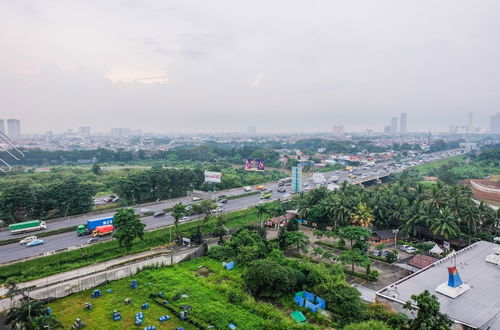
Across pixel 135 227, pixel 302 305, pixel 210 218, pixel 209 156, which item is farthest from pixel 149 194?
pixel 209 156

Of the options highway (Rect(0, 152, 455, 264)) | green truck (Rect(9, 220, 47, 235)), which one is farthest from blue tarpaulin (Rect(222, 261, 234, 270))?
green truck (Rect(9, 220, 47, 235))

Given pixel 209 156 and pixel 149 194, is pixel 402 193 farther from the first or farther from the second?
pixel 209 156

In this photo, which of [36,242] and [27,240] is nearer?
[36,242]

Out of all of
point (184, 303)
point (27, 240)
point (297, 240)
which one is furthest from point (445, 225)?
point (27, 240)

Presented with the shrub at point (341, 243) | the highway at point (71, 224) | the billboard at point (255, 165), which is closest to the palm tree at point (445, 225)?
the shrub at point (341, 243)

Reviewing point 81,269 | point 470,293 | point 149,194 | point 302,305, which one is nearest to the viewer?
point 470,293

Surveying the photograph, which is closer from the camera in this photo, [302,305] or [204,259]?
[302,305]

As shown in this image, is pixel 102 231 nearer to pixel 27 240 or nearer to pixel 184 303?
pixel 27 240
